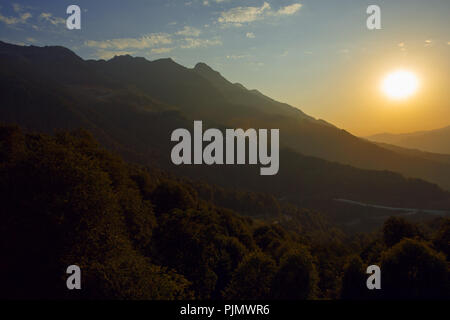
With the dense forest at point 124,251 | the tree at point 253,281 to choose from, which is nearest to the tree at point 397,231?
the dense forest at point 124,251

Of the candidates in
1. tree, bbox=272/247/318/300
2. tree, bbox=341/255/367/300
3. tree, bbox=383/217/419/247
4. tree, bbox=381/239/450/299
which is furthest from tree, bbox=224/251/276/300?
tree, bbox=383/217/419/247

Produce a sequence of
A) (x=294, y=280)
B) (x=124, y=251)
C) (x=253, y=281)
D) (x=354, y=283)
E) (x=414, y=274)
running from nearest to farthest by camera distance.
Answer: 1. (x=124, y=251)
2. (x=294, y=280)
3. (x=253, y=281)
4. (x=414, y=274)
5. (x=354, y=283)

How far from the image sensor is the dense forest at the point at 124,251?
23.0m

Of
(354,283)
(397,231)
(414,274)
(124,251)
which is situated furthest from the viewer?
(397,231)

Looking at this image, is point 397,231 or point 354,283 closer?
point 354,283

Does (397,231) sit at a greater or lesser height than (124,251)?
lesser

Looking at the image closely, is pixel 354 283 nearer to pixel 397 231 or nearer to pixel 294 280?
pixel 294 280

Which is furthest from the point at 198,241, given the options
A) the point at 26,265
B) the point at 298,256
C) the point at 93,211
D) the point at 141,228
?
the point at 26,265

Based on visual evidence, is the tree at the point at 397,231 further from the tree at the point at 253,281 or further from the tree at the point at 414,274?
the tree at the point at 253,281

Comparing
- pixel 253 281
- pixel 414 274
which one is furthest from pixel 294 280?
pixel 414 274

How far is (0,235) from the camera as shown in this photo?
2336cm

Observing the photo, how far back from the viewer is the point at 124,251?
2648cm
